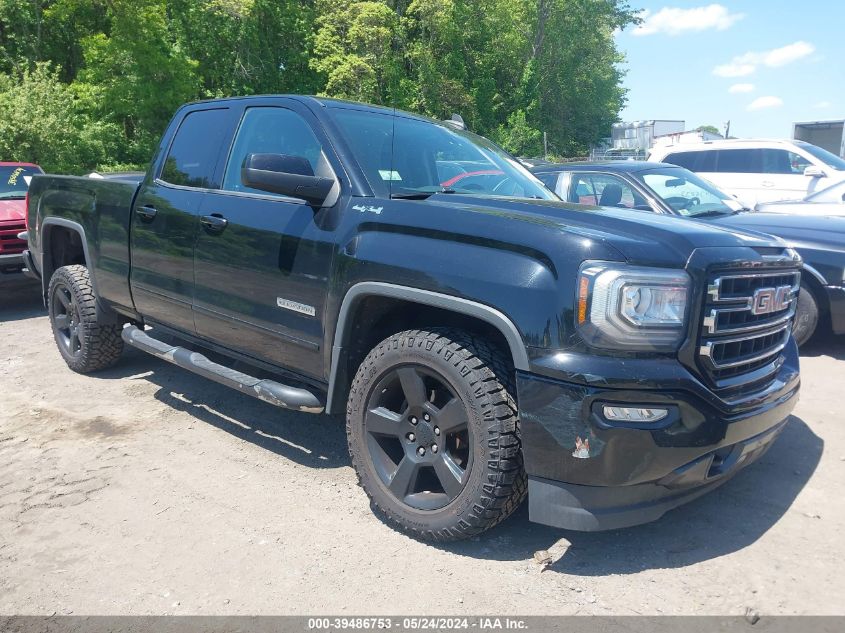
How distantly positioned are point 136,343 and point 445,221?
2775 millimetres

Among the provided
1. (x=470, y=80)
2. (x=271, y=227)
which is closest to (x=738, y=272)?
(x=271, y=227)

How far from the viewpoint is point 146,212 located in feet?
14.5

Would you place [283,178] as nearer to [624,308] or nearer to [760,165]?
[624,308]

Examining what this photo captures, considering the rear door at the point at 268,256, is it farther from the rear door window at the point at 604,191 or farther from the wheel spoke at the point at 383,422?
the rear door window at the point at 604,191

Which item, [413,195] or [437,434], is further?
[413,195]

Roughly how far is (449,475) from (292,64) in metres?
32.4

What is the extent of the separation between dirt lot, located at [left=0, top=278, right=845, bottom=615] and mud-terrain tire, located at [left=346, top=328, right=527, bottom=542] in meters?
0.22

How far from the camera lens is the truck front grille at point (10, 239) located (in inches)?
319

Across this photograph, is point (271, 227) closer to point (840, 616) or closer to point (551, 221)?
point (551, 221)

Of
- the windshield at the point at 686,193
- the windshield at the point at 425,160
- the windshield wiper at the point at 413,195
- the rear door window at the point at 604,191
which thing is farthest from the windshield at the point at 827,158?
the windshield wiper at the point at 413,195

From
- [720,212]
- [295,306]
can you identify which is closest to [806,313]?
[720,212]

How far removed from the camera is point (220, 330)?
3.98 m

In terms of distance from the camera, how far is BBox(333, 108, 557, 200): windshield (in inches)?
135

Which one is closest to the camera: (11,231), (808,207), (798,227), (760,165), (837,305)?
(837,305)
